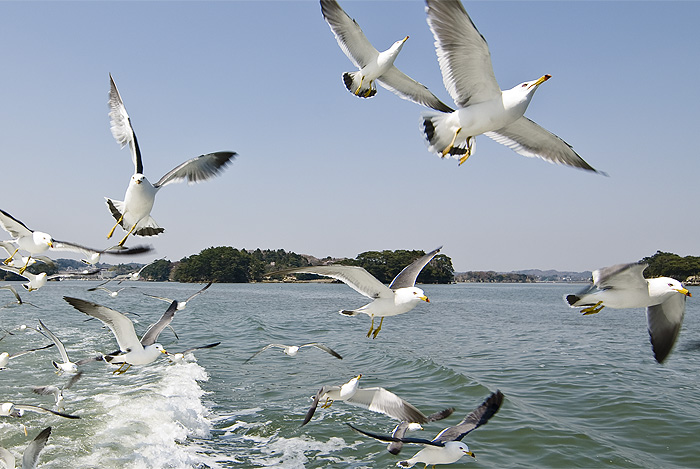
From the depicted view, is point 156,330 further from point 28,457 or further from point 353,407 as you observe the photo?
point 353,407

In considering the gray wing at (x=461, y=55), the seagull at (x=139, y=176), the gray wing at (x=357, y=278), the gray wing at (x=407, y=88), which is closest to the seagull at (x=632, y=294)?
the gray wing at (x=357, y=278)

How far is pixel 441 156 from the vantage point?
14.8 feet

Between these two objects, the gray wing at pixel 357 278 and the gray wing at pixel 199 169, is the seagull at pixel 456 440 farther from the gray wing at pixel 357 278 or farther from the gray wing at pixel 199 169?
the gray wing at pixel 199 169

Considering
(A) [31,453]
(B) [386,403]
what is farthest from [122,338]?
(B) [386,403]

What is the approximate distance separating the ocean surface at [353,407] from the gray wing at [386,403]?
1.62 meters

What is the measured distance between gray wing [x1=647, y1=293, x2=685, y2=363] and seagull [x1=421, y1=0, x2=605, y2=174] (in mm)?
1445

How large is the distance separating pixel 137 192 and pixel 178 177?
97 centimetres

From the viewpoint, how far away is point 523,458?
8250mm

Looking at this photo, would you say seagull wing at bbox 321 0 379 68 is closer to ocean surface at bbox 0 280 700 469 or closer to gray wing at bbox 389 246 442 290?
gray wing at bbox 389 246 442 290

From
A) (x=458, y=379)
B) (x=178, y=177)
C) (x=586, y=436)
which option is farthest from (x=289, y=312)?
(x=178, y=177)

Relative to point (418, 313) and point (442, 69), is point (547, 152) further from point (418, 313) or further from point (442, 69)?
point (418, 313)

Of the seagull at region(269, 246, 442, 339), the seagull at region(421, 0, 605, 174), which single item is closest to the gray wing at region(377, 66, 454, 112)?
the seagull at region(421, 0, 605, 174)

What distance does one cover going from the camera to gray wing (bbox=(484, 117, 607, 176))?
4.79m

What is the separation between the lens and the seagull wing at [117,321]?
20.9 feet
